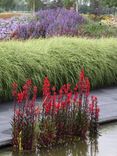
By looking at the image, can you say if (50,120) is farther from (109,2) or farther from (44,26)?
(109,2)

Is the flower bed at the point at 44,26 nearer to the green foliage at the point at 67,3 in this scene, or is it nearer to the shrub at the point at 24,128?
the shrub at the point at 24,128

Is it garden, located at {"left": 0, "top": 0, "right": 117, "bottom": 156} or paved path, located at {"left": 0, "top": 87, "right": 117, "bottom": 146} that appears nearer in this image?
garden, located at {"left": 0, "top": 0, "right": 117, "bottom": 156}

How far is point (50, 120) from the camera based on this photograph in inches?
287

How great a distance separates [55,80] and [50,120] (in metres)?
4.09

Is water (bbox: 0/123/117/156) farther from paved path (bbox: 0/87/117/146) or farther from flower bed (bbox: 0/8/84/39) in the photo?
flower bed (bbox: 0/8/84/39)

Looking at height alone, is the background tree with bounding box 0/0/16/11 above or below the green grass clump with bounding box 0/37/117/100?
below

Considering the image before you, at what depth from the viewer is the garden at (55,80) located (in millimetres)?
7176

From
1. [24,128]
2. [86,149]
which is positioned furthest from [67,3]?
[24,128]

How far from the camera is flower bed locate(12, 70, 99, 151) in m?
7.04

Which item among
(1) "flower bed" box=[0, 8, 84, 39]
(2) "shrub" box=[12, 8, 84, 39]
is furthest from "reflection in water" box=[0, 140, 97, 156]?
(2) "shrub" box=[12, 8, 84, 39]

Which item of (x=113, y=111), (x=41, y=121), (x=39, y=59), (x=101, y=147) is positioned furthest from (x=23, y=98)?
(x=39, y=59)

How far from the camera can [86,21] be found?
19656 mm

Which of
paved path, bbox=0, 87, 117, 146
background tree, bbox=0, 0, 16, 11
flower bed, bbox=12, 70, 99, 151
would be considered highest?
flower bed, bbox=12, 70, 99, 151

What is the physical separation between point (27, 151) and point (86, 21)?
12967 millimetres
